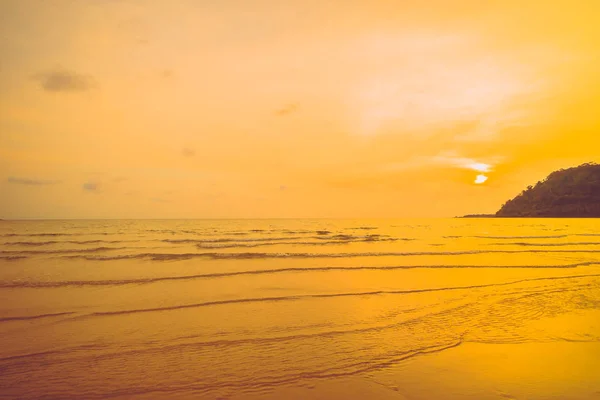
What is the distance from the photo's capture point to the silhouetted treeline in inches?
5320

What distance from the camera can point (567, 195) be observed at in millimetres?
142500

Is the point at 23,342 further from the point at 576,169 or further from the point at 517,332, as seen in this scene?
the point at 576,169

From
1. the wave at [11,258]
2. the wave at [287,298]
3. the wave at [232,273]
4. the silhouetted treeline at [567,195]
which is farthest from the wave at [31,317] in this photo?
the silhouetted treeline at [567,195]

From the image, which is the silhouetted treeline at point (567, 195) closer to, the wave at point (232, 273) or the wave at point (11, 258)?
the wave at point (232, 273)

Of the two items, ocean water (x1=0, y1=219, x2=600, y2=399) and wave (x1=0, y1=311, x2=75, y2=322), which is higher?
wave (x1=0, y1=311, x2=75, y2=322)

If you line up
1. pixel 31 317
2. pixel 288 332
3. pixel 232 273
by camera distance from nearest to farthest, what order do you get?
pixel 288 332, pixel 31 317, pixel 232 273

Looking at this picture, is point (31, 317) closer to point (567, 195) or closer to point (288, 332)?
point (288, 332)

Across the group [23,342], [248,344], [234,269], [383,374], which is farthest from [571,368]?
[234,269]

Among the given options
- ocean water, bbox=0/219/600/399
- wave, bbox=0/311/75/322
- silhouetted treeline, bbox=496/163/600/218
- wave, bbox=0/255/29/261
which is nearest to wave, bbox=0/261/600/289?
ocean water, bbox=0/219/600/399

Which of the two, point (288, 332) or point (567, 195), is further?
point (567, 195)

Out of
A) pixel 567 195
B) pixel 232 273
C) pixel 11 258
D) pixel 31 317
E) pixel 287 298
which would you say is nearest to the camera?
pixel 31 317

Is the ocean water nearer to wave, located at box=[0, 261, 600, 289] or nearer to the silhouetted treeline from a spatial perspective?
wave, located at box=[0, 261, 600, 289]

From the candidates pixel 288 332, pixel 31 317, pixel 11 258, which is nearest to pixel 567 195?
pixel 288 332

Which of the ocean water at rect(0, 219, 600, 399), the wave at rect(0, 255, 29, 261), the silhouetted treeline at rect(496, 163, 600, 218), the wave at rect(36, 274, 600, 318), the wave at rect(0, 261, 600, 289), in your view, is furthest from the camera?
the silhouetted treeline at rect(496, 163, 600, 218)
